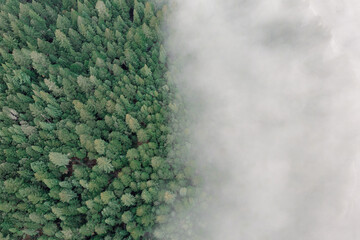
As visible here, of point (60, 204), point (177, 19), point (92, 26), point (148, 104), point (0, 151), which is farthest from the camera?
point (177, 19)

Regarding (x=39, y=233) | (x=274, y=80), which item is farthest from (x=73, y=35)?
(x=274, y=80)

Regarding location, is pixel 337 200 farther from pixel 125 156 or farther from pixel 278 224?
pixel 125 156

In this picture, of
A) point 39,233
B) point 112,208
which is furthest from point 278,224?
point 39,233

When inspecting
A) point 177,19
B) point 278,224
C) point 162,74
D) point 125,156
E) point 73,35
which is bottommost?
point 278,224

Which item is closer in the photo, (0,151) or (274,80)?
(0,151)

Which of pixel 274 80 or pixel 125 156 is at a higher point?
pixel 274 80

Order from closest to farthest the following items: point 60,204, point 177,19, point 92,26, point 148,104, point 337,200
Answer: point 60,204, point 148,104, point 337,200, point 92,26, point 177,19
